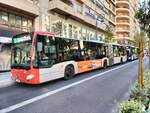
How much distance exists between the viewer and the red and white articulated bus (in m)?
11.6

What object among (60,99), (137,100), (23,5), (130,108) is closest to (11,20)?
(23,5)

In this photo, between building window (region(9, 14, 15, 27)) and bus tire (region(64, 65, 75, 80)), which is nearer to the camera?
bus tire (region(64, 65, 75, 80))

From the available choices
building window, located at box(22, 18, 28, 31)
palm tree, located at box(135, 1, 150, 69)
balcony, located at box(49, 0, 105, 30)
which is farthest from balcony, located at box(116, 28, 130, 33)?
palm tree, located at box(135, 1, 150, 69)

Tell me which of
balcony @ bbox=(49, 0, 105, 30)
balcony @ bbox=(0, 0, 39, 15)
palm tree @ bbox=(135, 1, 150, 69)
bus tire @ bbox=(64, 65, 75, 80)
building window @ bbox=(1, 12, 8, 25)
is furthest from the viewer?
balcony @ bbox=(49, 0, 105, 30)

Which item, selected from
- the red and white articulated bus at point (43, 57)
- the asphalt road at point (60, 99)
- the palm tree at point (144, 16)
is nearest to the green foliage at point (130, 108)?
the asphalt road at point (60, 99)

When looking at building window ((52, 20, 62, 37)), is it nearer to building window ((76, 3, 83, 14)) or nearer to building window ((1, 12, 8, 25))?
building window ((76, 3, 83, 14))

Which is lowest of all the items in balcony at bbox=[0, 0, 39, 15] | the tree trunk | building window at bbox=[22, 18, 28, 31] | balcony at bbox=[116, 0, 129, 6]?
the tree trunk

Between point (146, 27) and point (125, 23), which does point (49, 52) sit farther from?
point (125, 23)

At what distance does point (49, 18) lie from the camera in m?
30.2

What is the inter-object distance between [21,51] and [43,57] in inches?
44.2

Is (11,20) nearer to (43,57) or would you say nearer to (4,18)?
(4,18)

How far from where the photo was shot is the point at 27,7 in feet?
80.4

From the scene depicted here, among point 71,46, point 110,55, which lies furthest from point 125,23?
point 71,46

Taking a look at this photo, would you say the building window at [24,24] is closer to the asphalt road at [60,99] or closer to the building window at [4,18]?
the building window at [4,18]
